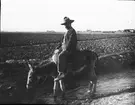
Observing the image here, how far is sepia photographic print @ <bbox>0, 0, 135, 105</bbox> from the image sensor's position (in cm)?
393

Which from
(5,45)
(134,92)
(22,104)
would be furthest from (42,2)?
(134,92)

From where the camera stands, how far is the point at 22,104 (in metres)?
3.86

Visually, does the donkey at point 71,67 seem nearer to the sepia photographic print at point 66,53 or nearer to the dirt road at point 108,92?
the sepia photographic print at point 66,53

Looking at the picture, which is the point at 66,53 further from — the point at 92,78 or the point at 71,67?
the point at 92,78

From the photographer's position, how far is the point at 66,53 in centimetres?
388

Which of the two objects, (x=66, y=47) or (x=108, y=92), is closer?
(x=66, y=47)

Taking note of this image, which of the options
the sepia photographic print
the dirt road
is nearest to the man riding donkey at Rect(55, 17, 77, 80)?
the sepia photographic print

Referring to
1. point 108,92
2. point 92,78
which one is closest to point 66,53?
point 92,78

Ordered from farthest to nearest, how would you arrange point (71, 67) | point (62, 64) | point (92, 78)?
point (92, 78), point (71, 67), point (62, 64)

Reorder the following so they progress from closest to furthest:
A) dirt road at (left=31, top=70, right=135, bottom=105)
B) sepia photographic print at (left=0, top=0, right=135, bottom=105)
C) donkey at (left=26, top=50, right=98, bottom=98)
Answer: donkey at (left=26, top=50, right=98, bottom=98), sepia photographic print at (left=0, top=0, right=135, bottom=105), dirt road at (left=31, top=70, right=135, bottom=105)

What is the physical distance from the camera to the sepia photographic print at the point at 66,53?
393 centimetres

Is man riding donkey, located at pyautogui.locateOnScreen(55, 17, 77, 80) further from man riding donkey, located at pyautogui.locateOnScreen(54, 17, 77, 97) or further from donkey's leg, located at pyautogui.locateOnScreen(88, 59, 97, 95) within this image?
donkey's leg, located at pyautogui.locateOnScreen(88, 59, 97, 95)

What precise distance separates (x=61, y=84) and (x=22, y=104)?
2.46 ft

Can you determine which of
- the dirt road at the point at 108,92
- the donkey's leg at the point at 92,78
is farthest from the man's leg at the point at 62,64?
the donkey's leg at the point at 92,78
